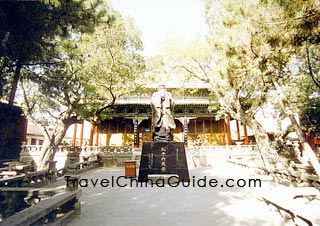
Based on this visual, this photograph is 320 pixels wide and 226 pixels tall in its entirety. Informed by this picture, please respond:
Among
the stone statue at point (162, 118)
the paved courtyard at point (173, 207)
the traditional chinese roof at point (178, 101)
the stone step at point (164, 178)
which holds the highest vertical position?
the traditional chinese roof at point (178, 101)

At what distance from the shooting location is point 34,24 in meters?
4.14

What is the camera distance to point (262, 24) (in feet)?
18.1

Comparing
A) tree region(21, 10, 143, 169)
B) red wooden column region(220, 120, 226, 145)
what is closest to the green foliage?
tree region(21, 10, 143, 169)

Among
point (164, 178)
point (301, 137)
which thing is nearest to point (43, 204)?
point (164, 178)

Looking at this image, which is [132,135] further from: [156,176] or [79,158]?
[156,176]

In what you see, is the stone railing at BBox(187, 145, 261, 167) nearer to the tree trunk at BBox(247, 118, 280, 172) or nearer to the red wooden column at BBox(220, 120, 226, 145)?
the red wooden column at BBox(220, 120, 226, 145)

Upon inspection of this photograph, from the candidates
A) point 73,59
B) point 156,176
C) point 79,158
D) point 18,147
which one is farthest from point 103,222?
point 18,147

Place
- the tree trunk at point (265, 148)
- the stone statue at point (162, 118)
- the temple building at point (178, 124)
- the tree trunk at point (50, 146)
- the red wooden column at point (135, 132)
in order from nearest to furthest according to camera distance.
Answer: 1. the stone statue at point (162, 118)
2. the tree trunk at point (265, 148)
3. the tree trunk at point (50, 146)
4. the red wooden column at point (135, 132)
5. the temple building at point (178, 124)

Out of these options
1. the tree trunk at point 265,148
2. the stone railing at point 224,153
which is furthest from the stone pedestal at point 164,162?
the stone railing at point 224,153

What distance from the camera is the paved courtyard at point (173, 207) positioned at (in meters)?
3.96

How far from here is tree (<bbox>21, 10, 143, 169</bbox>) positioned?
11.2 m

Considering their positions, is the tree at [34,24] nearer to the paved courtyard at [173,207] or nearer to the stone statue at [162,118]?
the paved courtyard at [173,207]

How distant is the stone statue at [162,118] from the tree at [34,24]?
4007mm

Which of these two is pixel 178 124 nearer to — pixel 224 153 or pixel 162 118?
pixel 224 153
